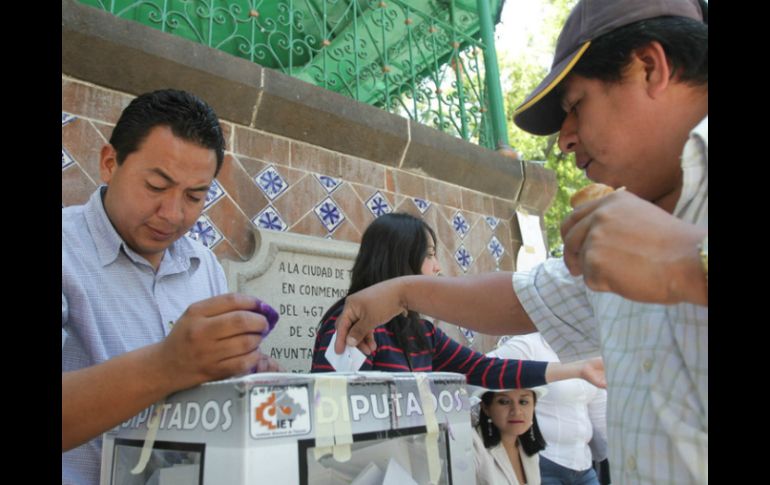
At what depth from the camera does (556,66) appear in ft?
3.72

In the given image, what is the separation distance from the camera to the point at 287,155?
3154 mm

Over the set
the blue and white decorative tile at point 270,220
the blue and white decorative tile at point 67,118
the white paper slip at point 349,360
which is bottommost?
the white paper slip at point 349,360

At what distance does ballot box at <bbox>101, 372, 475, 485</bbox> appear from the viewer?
0.82 meters

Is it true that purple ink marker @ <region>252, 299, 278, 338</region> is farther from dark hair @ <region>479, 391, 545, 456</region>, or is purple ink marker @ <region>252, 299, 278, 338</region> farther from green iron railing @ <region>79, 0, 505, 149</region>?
green iron railing @ <region>79, 0, 505, 149</region>

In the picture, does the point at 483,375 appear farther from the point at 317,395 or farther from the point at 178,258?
the point at 317,395

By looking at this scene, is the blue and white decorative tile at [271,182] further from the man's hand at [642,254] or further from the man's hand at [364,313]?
the man's hand at [642,254]

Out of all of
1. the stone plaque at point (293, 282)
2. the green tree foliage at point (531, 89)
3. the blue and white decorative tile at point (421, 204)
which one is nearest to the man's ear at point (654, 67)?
the stone plaque at point (293, 282)

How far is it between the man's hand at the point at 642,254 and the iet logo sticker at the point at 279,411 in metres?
0.47

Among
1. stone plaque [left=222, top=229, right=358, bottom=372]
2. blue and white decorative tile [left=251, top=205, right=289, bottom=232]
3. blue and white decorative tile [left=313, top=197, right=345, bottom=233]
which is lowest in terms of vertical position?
stone plaque [left=222, top=229, right=358, bottom=372]

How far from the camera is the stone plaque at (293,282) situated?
9.10 ft

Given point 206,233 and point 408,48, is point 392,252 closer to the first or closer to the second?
point 206,233

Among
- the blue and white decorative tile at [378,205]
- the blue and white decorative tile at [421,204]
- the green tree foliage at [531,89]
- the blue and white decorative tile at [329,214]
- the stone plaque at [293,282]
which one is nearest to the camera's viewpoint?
the stone plaque at [293,282]

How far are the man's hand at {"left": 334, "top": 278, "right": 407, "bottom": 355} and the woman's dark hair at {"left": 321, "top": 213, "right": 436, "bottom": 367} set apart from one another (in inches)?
30.4

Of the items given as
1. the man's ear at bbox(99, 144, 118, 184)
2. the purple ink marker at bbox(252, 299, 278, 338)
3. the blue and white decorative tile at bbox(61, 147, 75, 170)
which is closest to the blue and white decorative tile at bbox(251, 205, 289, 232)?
the blue and white decorative tile at bbox(61, 147, 75, 170)
